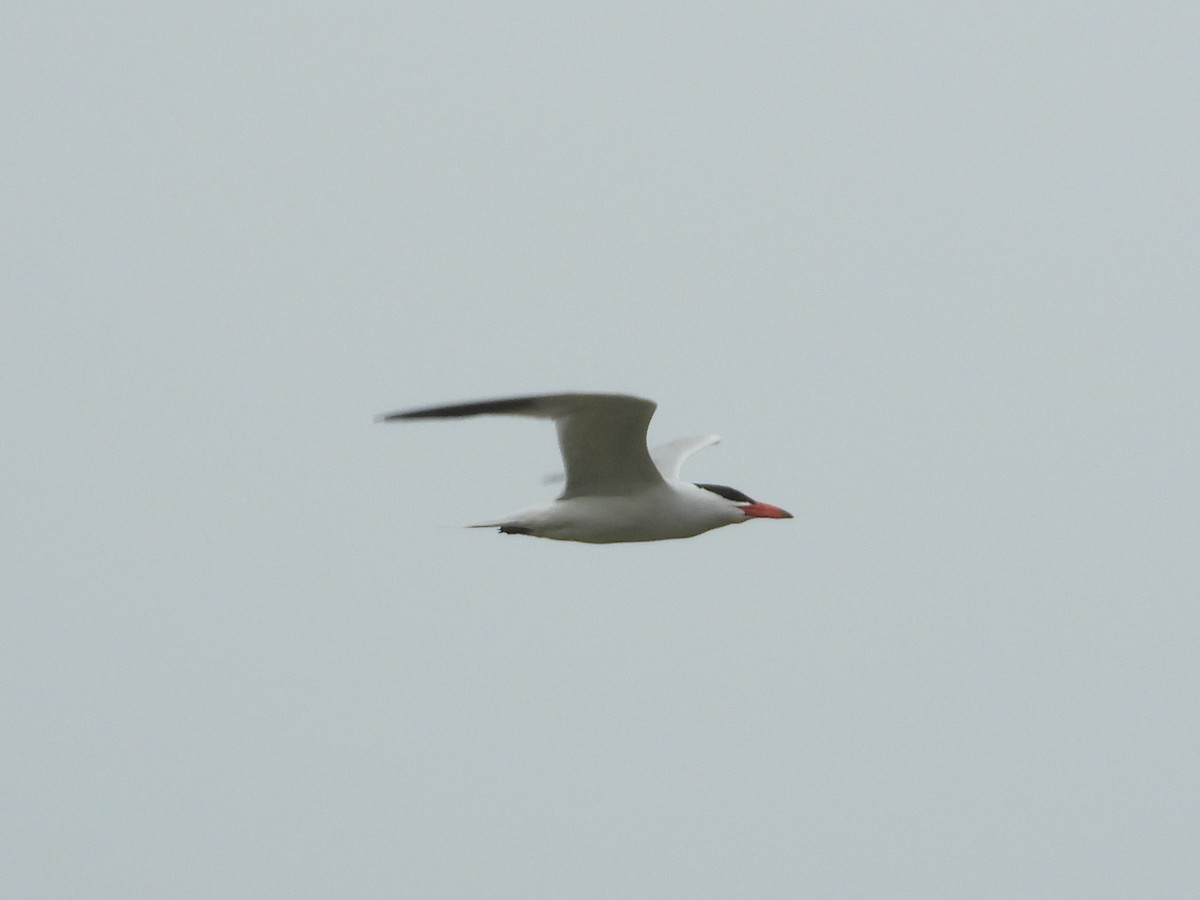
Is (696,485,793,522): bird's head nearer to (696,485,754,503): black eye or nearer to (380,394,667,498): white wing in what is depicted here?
(696,485,754,503): black eye

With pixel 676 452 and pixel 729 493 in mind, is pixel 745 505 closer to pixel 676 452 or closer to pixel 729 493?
pixel 729 493

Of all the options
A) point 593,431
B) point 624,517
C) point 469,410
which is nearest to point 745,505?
point 624,517

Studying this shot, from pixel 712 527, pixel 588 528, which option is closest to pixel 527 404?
pixel 588 528

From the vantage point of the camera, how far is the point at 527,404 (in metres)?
9.51

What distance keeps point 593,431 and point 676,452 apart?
2.92m

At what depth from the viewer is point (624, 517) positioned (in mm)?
10641

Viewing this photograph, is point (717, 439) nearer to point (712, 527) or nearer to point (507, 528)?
point (712, 527)

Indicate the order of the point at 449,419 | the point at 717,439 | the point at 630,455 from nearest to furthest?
the point at 449,419 < the point at 630,455 < the point at 717,439

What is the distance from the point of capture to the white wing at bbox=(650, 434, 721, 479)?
12.4 metres

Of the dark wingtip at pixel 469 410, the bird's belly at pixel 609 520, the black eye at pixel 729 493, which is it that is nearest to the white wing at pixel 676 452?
the black eye at pixel 729 493

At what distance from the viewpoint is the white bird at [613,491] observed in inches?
383

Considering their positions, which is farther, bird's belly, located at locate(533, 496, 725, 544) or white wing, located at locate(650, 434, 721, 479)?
white wing, located at locate(650, 434, 721, 479)

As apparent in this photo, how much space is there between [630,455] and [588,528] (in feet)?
1.91

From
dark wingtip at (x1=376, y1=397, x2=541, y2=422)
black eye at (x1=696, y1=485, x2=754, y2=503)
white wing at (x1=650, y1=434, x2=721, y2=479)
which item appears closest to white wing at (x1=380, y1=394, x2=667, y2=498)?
dark wingtip at (x1=376, y1=397, x2=541, y2=422)
